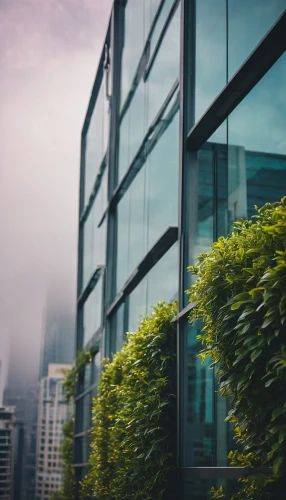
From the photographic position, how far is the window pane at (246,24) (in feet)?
22.9

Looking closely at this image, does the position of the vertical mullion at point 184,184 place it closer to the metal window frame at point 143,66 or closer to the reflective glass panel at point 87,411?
the metal window frame at point 143,66

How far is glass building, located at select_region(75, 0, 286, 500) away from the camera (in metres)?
7.23

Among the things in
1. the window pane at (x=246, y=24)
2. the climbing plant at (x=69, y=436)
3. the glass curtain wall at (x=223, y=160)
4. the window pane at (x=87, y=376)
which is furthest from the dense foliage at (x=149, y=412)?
the climbing plant at (x=69, y=436)

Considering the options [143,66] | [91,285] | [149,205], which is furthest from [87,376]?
[143,66]

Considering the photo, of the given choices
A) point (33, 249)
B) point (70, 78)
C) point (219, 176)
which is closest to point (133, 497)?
point (219, 176)

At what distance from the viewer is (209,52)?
891 cm

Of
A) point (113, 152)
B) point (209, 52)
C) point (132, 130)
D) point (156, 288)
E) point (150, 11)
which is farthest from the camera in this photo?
point (113, 152)

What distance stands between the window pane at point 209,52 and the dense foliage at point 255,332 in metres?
2.84

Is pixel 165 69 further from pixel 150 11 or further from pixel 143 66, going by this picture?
pixel 143 66

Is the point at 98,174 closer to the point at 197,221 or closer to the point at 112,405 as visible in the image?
the point at 112,405

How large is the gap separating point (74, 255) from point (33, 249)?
62.2 ft

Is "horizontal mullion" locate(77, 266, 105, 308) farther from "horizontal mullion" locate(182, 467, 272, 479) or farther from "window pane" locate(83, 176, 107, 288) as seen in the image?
"horizontal mullion" locate(182, 467, 272, 479)

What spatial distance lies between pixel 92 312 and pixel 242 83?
1399 cm

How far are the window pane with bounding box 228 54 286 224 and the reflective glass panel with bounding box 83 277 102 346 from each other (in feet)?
37.5
